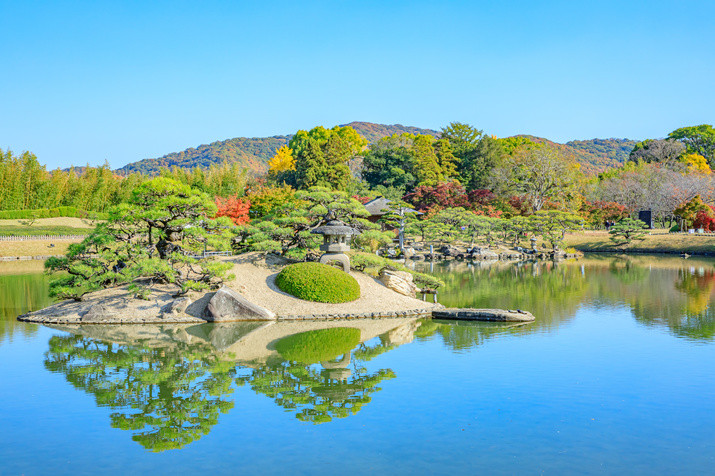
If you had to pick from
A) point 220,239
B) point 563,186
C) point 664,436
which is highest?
point 563,186

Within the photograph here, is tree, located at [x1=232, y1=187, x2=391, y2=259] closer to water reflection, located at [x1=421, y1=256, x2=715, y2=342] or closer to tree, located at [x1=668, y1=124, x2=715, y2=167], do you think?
water reflection, located at [x1=421, y1=256, x2=715, y2=342]

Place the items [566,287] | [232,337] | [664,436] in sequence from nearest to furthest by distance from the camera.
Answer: [664,436] → [232,337] → [566,287]

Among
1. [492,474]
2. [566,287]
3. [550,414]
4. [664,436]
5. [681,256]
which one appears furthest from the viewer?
[681,256]

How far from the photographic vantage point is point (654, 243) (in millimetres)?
44375

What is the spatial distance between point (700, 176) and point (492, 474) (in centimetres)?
5486

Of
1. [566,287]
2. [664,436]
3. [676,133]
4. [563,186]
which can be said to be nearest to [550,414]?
[664,436]

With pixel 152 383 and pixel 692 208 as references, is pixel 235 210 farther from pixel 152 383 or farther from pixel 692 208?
pixel 692 208

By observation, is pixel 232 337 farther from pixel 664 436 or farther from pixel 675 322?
pixel 675 322

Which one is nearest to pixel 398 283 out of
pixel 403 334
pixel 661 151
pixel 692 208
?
pixel 403 334

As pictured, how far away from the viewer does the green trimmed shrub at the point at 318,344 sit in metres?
12.1

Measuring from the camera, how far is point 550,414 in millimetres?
8500

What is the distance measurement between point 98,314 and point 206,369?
6.01 m

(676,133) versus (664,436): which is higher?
(676,133)

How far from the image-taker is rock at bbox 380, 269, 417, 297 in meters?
18.8
